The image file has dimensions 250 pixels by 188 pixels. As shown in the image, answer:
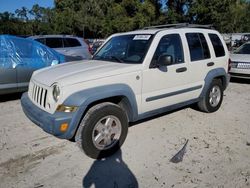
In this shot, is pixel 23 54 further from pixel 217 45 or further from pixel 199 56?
pixel 217 45

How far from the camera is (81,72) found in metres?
4.38

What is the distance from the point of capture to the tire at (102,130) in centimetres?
412

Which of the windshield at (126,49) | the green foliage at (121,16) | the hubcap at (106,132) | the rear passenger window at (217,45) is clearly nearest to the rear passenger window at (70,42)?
the windshield at (126,49)

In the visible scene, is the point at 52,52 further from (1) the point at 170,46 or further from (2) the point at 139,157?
(2) the point at 139,157

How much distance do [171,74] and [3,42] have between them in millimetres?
4390

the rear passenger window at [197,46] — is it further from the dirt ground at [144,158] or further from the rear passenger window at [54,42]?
the rear passenger window at [54,42]

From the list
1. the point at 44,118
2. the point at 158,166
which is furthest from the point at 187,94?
the point at 44,118

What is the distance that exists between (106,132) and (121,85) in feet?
2.39

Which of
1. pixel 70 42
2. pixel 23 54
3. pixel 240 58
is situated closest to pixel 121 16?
pixel 70 42

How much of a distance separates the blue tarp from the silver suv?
13.3 ft

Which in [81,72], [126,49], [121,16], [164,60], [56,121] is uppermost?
[121,16]

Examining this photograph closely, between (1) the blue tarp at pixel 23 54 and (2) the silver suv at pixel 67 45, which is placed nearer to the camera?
(1) the blue tarp at pixel 23 54

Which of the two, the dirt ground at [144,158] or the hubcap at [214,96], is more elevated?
the hubcap at [214,96]

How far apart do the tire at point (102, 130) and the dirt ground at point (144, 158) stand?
146 mm
